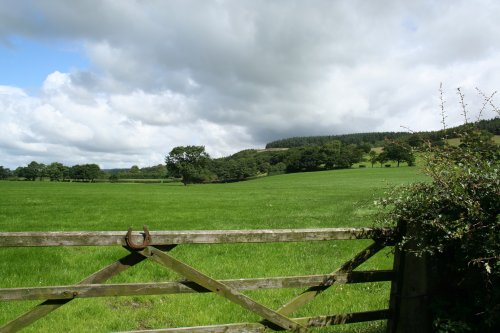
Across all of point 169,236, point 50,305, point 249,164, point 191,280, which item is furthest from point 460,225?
point 249,164

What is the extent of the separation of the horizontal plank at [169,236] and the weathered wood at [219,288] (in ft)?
0.49

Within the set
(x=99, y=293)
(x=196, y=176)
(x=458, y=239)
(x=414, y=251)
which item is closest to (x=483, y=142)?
(x=458, y=239)

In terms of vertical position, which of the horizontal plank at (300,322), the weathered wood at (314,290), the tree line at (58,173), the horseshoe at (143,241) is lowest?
the horizontal plank at (300,322)

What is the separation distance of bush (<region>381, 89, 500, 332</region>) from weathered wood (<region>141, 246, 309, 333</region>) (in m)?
1.69

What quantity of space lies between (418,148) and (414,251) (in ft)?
4.30

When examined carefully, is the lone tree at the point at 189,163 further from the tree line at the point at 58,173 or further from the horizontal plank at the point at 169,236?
the horizontal plank at the point at 169,236

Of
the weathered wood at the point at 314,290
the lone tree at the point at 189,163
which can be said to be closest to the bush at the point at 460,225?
the weathered wood at the point at 314,290

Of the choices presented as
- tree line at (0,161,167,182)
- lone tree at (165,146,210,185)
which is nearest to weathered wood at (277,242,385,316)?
lone tree at (165,146,210,185)

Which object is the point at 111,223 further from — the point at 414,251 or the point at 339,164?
the point at 339,164

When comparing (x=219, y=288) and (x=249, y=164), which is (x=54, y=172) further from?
(x=219, y=288)

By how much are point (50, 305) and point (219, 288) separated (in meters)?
1.78

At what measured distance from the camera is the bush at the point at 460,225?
166 inches

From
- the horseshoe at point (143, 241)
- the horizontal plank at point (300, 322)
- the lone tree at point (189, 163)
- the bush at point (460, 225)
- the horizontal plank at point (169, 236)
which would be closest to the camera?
the horizontal plank at point (169, 236)

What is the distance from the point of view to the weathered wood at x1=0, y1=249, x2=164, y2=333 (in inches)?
158
